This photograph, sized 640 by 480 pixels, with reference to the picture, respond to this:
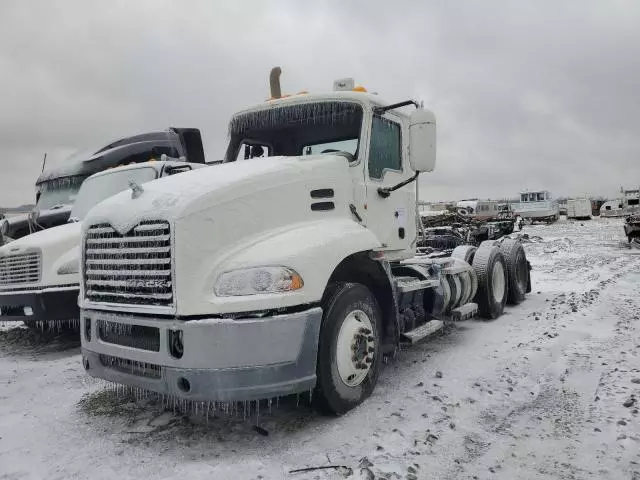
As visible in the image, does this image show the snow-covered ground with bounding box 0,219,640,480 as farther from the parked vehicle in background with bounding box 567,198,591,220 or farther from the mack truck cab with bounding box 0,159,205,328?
the parked vehicle in background with bounding box 567,198,591,220

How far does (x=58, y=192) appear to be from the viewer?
9.53m

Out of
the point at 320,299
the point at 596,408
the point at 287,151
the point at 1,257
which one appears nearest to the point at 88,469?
the point at 320,299

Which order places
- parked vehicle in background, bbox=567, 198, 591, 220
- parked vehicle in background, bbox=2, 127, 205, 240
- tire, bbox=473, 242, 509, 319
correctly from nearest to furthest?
tire, bbox=473, 242, 509, 319
parked vehicle in background, bbox=2, 127, 205, 240
parked vehicle in background, bbox=567, 198, 591, 220

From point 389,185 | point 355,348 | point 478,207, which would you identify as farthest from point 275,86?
point 478,207

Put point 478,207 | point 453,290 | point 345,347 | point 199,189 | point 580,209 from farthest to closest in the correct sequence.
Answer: point 580,209 → point 478,207 → point 453,290 → point 345,347 → point 199,189

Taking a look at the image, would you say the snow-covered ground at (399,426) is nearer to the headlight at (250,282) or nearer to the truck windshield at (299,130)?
the headlight at (250,282)

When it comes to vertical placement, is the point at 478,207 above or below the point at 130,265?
above

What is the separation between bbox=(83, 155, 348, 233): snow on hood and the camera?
329 cm

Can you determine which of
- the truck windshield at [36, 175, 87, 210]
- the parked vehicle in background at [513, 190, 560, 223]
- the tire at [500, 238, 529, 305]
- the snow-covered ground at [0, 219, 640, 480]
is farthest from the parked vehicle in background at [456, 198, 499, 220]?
the snow-covered ground at [0, 219, 640, 480]

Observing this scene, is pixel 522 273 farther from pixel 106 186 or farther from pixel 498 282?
pixel 106 186

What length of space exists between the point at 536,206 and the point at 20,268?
4215 centimetres

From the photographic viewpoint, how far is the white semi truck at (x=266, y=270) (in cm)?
316

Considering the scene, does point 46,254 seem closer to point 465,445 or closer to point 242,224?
point 242,224

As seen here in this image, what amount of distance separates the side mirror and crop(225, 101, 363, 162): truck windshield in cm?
52
